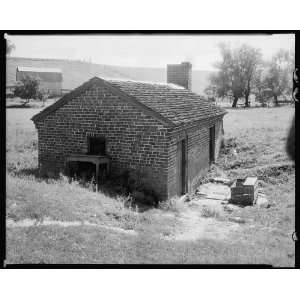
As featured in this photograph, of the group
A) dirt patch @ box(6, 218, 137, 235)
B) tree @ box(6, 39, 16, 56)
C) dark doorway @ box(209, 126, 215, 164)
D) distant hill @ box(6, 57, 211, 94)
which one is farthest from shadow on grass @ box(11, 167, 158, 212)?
distant hill @ box(6, 57, 211, 94)

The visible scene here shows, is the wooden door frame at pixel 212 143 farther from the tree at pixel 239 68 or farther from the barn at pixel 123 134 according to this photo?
the tree at pixel 239 68

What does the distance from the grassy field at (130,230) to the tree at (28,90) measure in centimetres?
1059

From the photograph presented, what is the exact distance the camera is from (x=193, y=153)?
640 inches

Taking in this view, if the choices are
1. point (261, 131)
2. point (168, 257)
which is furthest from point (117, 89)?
point (261, 131)

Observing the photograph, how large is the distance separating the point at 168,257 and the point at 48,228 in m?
2.79

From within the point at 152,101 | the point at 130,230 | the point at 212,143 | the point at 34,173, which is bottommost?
the point at 130,230

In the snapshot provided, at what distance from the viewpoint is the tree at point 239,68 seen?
133 feet

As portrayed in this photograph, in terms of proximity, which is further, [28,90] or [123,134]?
[28,90]

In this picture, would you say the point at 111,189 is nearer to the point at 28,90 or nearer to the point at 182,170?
the point at 182,170

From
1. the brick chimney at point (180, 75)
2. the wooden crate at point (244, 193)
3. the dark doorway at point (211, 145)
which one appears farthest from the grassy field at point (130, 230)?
the brick chimney at point (180, 75)

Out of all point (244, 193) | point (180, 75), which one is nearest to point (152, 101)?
point (244, 193)

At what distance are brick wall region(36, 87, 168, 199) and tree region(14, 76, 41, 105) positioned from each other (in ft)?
33.9

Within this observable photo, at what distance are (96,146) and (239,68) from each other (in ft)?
104

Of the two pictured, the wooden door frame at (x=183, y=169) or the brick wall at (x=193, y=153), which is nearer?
the brick wall at (x=193, y=153)
